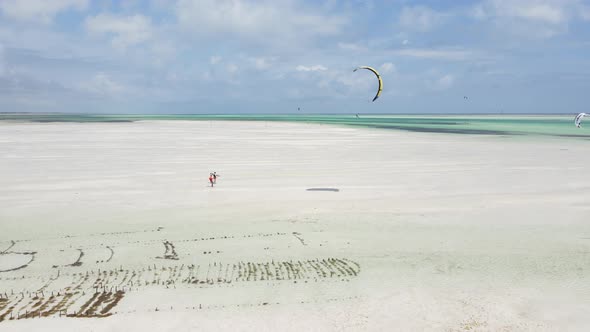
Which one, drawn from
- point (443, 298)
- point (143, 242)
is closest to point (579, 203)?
point (443, 298)

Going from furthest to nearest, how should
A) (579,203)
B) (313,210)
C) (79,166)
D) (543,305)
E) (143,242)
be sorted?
→ (79,166)
(579,203)
(313,210)
(143,242)
(543,305)

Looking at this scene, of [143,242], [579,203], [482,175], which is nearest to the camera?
[143,242]

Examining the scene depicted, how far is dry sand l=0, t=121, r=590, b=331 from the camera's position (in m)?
8.80

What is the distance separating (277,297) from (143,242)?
5335mm

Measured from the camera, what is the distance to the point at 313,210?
16922 millimetres

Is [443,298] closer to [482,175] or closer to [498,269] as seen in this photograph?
[498,269]

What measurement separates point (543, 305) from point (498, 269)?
1.97 metres

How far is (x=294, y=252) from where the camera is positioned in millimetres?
12305

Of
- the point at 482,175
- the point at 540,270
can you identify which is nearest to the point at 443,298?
the point at 540,270

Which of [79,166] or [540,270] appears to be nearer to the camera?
[540,270]

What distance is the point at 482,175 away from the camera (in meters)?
25.3

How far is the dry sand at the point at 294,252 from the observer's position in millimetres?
8805

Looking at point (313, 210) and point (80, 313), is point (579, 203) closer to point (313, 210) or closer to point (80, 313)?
point (313, 210)

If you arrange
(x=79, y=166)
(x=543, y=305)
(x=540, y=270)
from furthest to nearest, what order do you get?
(x=79, y=166) → (x=540, y=270) → (x=543, y=305)
